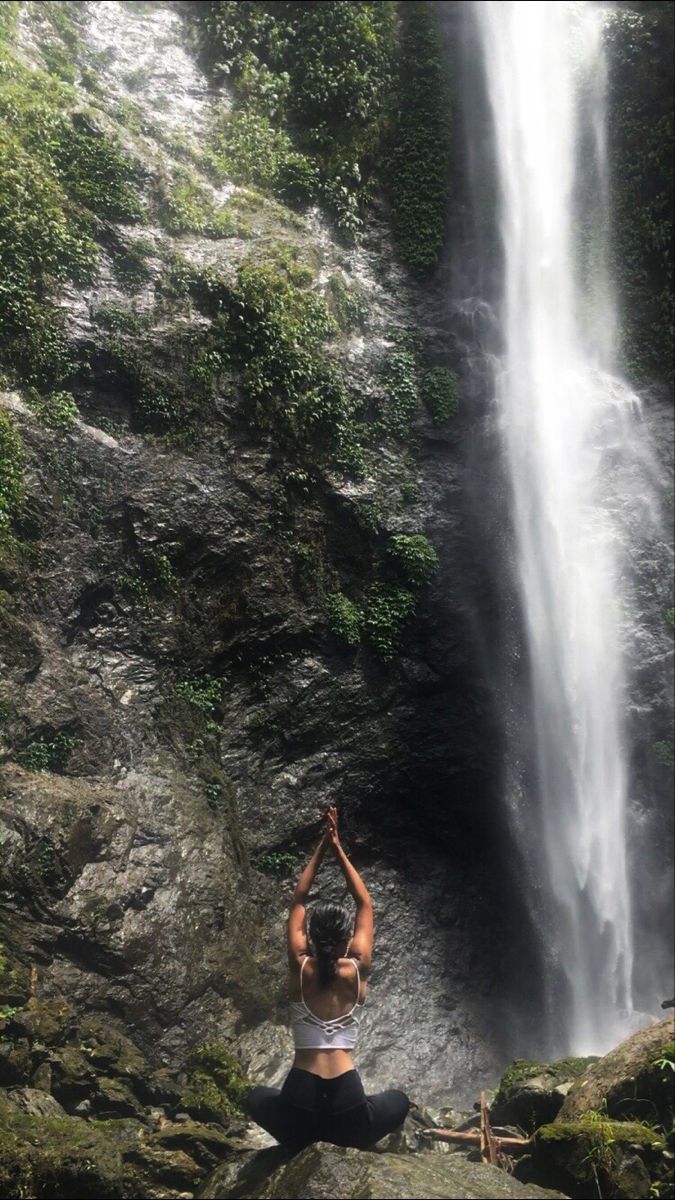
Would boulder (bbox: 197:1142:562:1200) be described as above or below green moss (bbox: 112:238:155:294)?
below

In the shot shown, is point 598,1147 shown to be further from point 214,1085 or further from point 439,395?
point 439,395

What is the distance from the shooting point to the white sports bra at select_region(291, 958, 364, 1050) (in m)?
4.19

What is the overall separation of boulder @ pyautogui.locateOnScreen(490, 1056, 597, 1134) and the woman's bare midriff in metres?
2.85

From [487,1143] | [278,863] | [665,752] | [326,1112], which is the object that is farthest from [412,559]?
[326,1112]

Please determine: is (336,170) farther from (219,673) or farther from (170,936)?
(170,936)

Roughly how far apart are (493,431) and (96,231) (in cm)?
609

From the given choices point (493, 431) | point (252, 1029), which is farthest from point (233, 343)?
point (252, 1029)

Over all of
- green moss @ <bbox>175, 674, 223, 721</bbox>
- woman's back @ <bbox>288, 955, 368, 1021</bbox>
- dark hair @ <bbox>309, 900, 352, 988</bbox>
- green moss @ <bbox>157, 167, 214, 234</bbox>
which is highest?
green moss @ <bbox>157, 167, 214, 234</bbox>

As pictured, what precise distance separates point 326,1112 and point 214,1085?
334 cm

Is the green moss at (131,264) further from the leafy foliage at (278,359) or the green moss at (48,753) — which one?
the green moss at (48,753)

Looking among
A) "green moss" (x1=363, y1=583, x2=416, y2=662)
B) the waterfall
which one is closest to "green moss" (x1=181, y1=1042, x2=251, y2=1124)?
the waterfall

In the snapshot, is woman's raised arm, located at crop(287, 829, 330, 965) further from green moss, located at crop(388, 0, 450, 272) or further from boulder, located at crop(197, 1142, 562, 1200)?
green moss, located at crop(388, 0, 450, 272)

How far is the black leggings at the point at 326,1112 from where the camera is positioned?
415cm

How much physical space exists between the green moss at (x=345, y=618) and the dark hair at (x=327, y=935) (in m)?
6.26
